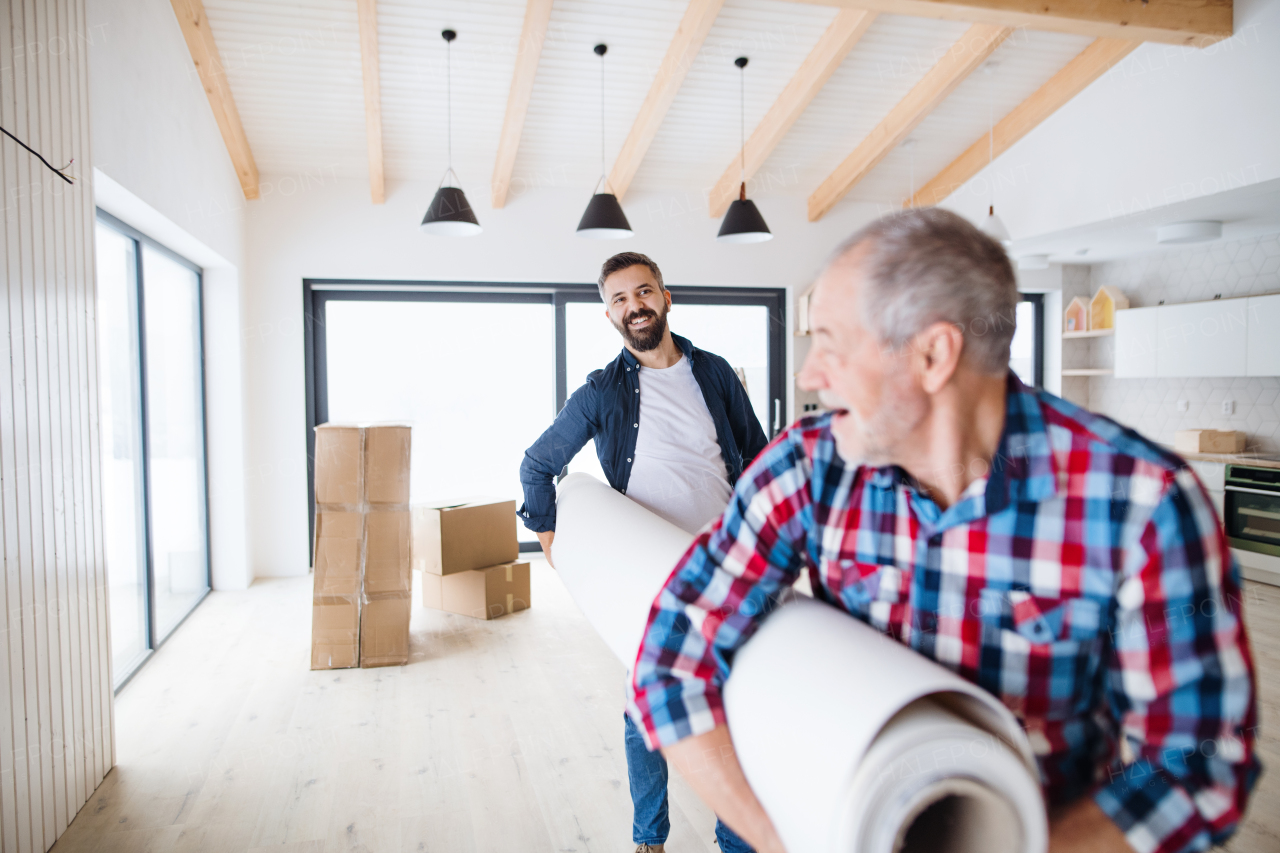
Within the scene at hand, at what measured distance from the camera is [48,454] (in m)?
1.92

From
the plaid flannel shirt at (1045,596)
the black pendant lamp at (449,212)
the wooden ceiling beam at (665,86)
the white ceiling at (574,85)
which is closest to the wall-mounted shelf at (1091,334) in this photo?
the white ceiling at (574,85)

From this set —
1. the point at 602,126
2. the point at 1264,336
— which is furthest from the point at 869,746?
the point at 1264,336

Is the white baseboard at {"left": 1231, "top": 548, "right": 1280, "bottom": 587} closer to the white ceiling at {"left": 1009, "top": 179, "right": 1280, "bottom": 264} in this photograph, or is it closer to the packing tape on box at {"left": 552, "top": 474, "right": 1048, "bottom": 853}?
the white ceiling at {"left": 1009, "top": 179, "right": 1280, "bottom": 264}

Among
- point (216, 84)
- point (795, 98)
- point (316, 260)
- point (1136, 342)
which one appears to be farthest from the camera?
point (1136, 342)

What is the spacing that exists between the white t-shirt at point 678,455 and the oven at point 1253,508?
13.1ft

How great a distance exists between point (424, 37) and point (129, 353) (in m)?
1.94

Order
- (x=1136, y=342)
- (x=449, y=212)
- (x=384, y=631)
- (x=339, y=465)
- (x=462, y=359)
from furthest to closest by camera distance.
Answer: (x=1136, y=342) < (x=462, y=359) < (x=449, y=212) < (x=384, y=631) < (x=339, y=465)

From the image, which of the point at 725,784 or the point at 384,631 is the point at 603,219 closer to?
the point at 384,631

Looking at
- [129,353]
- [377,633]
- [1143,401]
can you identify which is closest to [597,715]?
[377,633]

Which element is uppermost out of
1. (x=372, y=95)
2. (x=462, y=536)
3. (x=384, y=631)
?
(x=372, y=95)

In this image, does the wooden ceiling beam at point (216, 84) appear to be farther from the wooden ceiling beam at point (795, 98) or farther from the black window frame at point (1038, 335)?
the black window frame at point (1038, 335)

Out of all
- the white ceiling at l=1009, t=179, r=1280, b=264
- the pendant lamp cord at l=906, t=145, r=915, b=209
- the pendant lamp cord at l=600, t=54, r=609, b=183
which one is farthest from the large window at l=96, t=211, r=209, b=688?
the pendant lamp cord at l=906, t=145, r=915, b=209

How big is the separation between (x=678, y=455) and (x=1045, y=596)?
3.89ft

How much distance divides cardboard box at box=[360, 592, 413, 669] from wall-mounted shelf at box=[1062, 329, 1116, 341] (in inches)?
199
